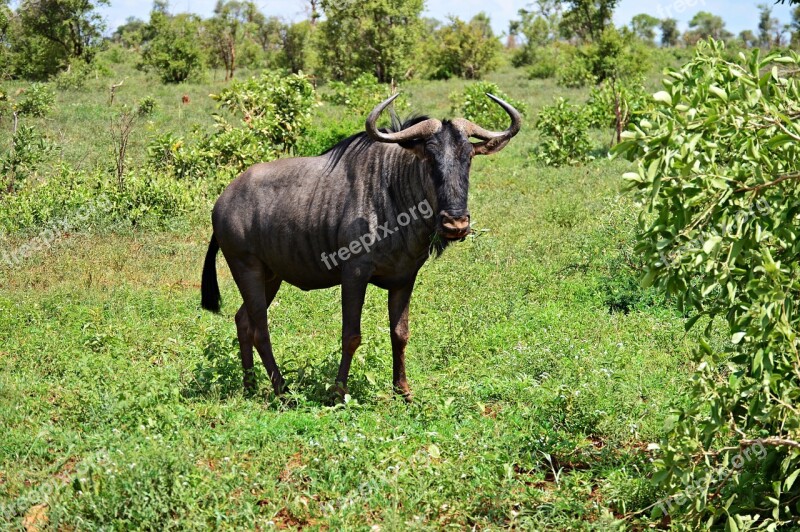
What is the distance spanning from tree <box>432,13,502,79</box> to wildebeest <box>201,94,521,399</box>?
119ft

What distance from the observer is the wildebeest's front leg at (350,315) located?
618 centimetres

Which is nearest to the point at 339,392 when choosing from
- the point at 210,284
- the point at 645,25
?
the point at 210,284

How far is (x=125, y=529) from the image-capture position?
436 cm

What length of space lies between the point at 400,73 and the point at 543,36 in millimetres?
28421

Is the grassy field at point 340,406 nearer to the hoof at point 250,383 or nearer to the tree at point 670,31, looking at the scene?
the hoof at point 250,383

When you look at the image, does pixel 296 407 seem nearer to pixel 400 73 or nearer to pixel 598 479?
pixel 598 479

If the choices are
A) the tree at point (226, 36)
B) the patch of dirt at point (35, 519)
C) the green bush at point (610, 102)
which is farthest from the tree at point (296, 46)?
the patch of dirt at point (35, 519)

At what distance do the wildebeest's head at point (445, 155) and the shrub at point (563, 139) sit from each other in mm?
12431

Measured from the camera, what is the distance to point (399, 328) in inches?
253

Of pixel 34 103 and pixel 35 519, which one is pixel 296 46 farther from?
pixel 35 519

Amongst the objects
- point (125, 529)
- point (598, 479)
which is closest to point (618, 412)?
point (598, 479)

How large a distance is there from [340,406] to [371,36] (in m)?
31.1

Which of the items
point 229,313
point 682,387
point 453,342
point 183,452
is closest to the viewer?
point 183,452

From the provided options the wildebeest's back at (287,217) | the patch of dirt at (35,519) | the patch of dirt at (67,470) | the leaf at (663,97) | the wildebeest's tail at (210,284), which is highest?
the leaf at (663,97)
